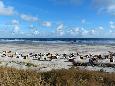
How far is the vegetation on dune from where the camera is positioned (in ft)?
30.1

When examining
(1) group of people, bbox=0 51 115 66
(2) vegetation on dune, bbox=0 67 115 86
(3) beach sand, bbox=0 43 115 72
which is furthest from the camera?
(1) group of people, bbox=0 51 115 66

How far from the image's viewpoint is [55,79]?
34.7ft

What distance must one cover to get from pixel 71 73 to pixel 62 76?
2.20 feet

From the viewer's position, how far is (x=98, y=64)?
24.6 metres

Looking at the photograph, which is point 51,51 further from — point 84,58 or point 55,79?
point 55,79

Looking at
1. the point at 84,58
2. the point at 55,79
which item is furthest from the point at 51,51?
the point at 55,79

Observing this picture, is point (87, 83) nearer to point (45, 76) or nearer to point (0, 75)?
point (45, 76)

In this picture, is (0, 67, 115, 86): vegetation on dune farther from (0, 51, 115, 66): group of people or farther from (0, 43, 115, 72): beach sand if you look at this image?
(0, 51, 115, 66): group of people

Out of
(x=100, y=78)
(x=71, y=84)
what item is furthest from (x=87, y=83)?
(x=100, y=78)

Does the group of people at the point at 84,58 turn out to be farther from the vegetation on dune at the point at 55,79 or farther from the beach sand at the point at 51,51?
the vegetation on dune at the point at 55,79

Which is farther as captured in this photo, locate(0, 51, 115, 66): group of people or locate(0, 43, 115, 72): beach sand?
locate(0, 51, 115, 66): group of people

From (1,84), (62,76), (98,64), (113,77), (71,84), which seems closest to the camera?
(1,84)

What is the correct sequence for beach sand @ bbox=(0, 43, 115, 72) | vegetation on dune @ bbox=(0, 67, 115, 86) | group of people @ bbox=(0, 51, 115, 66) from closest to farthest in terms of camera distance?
vegetation on dune @ bbox=(0, 67, 115, 86), beach sand @ bbox=(0, 43, 115, 72), group of people @ bbox=(0, 51, 115, 66)

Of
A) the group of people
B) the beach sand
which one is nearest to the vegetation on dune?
the beach sand
